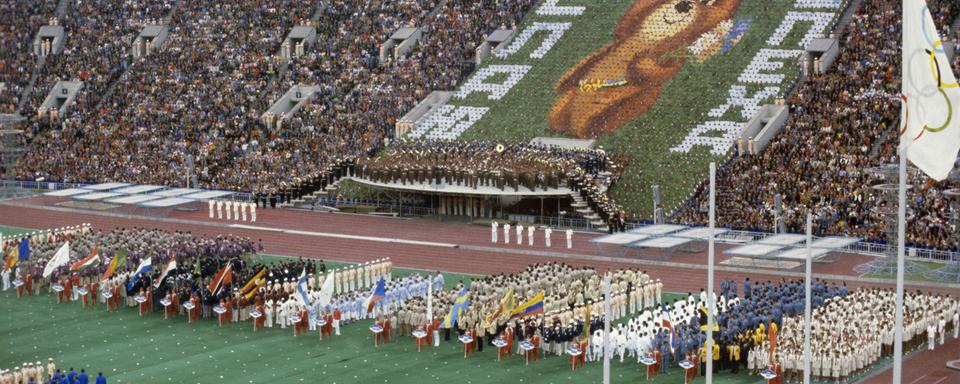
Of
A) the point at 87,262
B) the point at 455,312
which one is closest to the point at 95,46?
the point at 87,262

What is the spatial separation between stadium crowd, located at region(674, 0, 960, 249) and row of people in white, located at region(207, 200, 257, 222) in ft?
55.0

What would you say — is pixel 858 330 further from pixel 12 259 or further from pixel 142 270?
pixel 12 259

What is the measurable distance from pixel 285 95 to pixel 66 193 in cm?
1226

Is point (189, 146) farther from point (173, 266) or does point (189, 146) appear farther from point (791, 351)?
point (791, 351)

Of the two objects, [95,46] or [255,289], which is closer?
[255,289]

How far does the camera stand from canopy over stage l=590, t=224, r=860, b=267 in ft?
160

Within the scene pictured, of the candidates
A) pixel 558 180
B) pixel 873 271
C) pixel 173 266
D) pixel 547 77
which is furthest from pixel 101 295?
pixel 547 77

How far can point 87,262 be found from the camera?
154ft

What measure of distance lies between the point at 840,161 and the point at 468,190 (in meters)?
13.5

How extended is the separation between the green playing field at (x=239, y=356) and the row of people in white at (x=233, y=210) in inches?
694

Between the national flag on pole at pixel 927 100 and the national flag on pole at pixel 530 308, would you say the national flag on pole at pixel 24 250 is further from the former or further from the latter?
the national flag on pole at pixel 927 100

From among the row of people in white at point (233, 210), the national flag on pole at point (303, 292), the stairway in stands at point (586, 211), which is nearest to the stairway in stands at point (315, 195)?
the row of people in white at point (233, 210)

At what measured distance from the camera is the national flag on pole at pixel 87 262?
46.8m

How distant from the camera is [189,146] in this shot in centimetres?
7294
